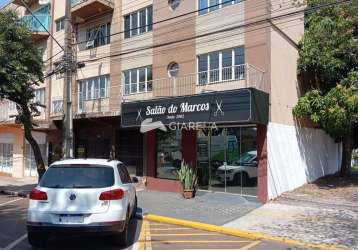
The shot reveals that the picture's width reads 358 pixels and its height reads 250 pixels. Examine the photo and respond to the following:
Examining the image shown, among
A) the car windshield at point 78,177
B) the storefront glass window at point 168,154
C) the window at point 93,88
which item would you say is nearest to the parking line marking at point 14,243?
the car windshield at point 78,177

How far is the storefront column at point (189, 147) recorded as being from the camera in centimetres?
1803

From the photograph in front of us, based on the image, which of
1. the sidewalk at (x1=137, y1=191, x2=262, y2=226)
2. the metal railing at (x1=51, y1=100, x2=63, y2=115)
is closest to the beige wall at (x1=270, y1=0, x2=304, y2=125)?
the sidewalk at (x1=137, y1=191, x2=262, y2=226)

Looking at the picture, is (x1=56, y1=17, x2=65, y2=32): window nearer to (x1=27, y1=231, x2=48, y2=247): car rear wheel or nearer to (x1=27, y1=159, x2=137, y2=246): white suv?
(x1=27, y1=159, x2=137, y2=246): white suv

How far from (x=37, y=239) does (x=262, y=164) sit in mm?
8958

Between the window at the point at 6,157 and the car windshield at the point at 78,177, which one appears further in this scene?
the window at the point at 6,157

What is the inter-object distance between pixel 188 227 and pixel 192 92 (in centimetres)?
746

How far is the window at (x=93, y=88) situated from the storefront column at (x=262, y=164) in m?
10.2

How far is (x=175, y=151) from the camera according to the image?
19.0m

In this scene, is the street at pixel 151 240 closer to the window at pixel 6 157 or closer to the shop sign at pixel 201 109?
the shop sign at pixel 201 109

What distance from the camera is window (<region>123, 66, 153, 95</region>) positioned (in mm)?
20695

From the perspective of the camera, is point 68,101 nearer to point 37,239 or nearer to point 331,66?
point 37,239

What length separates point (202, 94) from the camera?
51.6 feet

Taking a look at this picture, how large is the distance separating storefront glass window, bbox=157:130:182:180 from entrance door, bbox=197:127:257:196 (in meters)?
1.27

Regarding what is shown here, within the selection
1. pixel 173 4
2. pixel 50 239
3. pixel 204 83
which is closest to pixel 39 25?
pixel 173 4
